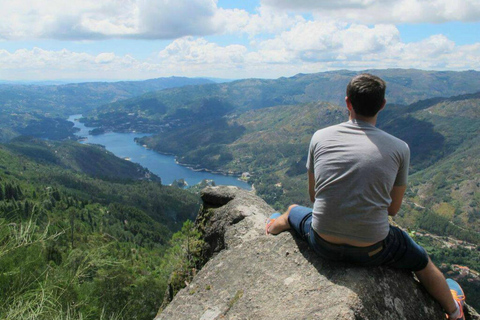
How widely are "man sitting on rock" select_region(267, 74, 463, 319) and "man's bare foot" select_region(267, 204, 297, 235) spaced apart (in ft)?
3.66

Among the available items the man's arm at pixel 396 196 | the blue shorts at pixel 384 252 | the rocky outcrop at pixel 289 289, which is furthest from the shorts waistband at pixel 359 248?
the man's arm at pixel 396 196

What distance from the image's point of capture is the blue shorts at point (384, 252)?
4.50 metres

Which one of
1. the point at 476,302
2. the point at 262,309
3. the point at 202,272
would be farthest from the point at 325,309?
the point at 476,302

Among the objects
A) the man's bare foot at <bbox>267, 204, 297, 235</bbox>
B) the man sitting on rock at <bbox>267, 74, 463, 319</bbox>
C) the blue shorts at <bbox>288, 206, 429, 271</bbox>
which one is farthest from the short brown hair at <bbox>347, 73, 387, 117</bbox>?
the man's bare foot at <bbox>267, 204, 297, 235</bbox>

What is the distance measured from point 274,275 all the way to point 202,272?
208 centimetres

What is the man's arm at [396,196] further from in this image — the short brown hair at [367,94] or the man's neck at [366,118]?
the short brown hair at [367,94]

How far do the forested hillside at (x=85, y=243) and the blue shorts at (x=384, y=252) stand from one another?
383 centimetres

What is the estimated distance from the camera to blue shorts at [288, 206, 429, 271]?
450cm

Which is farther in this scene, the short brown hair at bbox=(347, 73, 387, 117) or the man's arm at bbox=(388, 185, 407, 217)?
the man's arm at bbox=(388, 185, 407, 217)

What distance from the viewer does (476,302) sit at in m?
82.3

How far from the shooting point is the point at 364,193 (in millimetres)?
4305

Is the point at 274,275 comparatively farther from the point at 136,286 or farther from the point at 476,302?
the point at 476,302

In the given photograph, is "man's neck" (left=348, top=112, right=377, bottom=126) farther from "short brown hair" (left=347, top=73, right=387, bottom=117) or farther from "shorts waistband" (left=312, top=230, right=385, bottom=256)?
"shorts waistband" (left=312, top=230, right=385, bottom=256)

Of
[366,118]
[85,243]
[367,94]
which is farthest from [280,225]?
[85,243]
